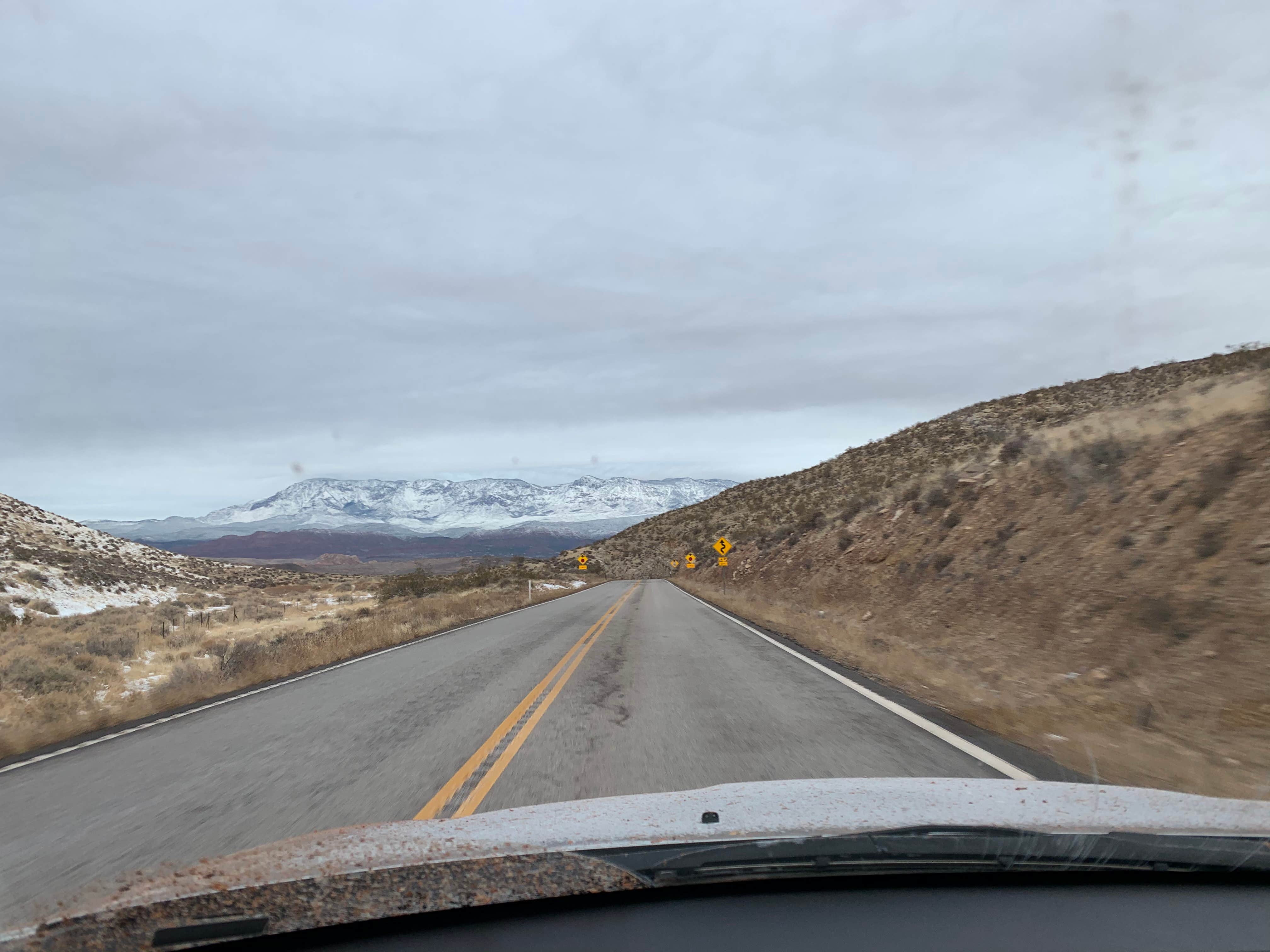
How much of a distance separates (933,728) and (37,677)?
1405 cm

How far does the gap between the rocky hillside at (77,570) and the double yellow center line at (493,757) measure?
28.8 m

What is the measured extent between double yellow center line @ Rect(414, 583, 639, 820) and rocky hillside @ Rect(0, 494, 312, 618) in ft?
94.4

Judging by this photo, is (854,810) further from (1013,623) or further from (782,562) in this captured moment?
(782,562)

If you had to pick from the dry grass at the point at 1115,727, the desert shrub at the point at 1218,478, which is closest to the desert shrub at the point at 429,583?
the dry grass at the point at 1115,727

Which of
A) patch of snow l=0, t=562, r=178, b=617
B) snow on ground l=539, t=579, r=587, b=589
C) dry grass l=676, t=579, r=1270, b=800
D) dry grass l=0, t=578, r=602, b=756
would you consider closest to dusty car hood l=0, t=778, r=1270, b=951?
dry grass l=676, t=579, r=1270, b=800

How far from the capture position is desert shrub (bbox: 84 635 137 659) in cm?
1666

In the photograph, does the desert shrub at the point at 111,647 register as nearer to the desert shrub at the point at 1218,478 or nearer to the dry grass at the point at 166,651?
the dry grass at the point at 166,651

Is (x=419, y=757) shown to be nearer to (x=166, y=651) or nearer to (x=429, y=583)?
(x=166, y=651)

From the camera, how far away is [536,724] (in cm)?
697

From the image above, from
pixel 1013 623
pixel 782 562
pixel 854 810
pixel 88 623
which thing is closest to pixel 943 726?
pixel 854 810

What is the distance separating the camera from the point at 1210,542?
8852 millimetres

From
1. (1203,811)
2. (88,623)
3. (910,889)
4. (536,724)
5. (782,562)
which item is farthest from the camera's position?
(782,562)

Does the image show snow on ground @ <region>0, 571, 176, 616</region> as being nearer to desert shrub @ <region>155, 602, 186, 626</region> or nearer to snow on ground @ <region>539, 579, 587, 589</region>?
desert shrub @ <region>155, 602, 186, 626</region>

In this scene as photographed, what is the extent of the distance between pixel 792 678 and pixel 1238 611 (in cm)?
490
